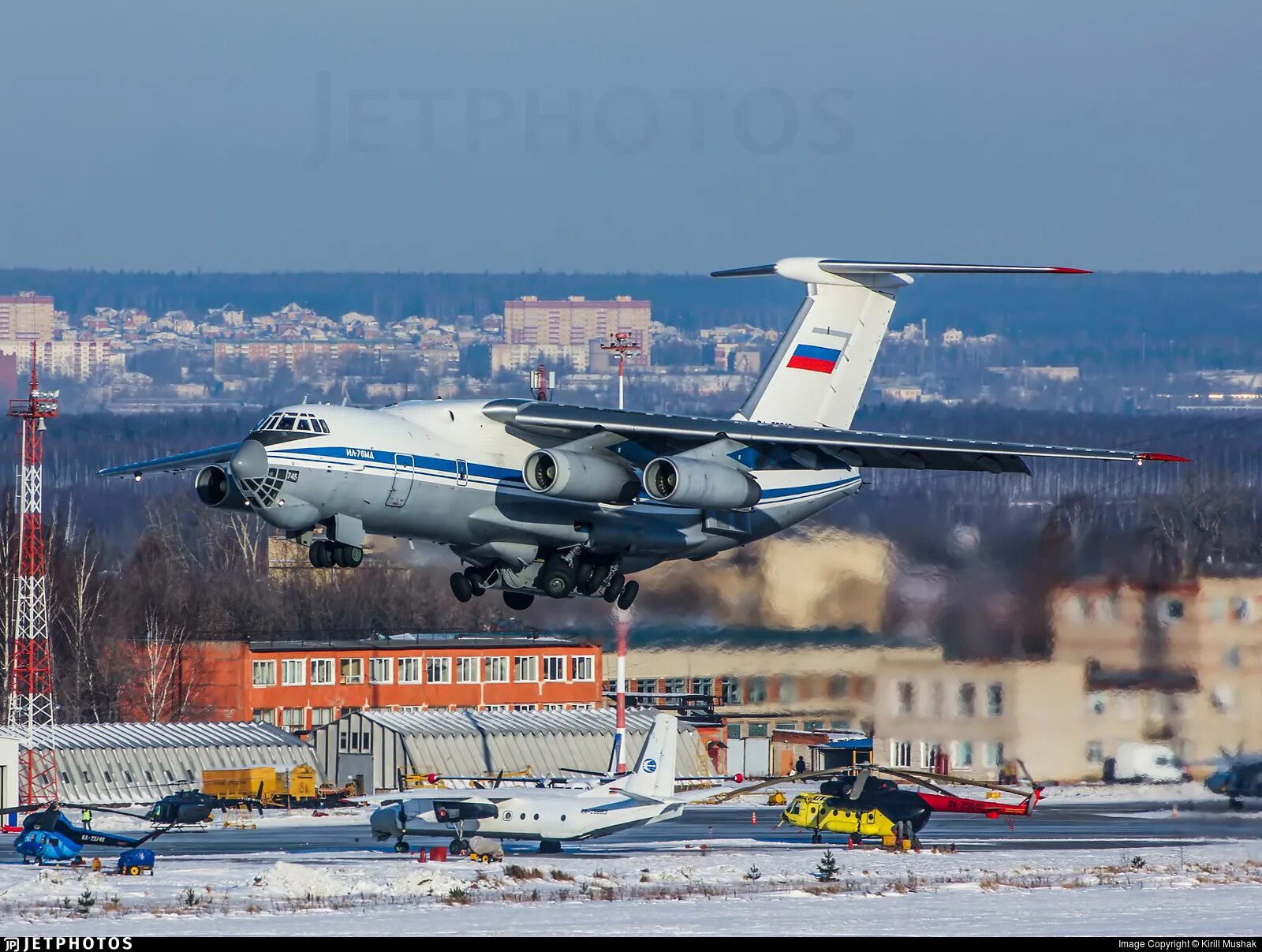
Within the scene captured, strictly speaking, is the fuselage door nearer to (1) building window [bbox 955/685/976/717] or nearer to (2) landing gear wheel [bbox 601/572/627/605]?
(2) landing gear wheel [bbox 601/572/627/605]

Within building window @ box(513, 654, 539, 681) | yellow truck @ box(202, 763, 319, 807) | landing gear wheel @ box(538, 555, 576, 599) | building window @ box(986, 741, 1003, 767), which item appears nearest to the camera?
landing gear wheel @ box(538, 555, 576, 599)

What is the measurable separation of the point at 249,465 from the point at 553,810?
397 inches

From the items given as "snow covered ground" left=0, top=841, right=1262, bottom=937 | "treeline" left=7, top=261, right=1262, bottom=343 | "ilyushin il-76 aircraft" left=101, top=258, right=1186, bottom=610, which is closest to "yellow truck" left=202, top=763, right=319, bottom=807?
"snow covered ground" left=0, top=841, right=1262, bottom=937

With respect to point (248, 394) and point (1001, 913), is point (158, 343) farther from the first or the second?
point (1001, 913)

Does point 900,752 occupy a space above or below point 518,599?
below

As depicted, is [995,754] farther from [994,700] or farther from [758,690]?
[758,690]

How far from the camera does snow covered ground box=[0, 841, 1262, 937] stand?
1848 centimetres

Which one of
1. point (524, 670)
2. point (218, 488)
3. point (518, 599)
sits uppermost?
point (218, 488)

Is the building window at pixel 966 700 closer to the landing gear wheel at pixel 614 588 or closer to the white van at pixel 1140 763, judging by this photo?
the white van at pixel 1140 763

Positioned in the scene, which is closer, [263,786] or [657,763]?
[657,763]

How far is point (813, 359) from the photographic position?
21281mm

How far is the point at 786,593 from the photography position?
70.4 feet

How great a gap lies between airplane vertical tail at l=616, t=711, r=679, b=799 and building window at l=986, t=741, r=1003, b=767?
6338 mm

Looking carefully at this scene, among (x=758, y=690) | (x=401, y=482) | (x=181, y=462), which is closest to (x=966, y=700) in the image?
(x=758, y=690)
